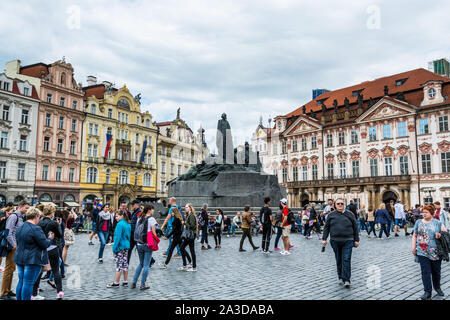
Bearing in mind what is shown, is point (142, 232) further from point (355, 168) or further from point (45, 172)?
point (355, 168)

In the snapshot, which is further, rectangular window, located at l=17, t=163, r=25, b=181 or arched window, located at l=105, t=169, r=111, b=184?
arched window, located at l=105, t=169, r=111, b=184

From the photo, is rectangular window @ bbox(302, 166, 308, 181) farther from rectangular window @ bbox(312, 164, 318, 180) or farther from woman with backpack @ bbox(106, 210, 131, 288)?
woman with backpack @ bbox(106, 210, 131, 288)

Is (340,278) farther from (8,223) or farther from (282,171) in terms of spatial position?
(282,171)

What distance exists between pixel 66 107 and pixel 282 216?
36523 mm

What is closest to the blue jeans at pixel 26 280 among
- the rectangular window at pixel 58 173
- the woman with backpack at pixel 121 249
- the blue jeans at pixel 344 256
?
the woman with backpack at pixel 121 249

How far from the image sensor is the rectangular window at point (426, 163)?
121 feet

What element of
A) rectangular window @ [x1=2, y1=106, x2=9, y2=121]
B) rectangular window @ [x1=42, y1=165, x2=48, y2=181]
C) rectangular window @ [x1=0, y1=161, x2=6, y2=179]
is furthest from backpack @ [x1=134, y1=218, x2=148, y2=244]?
rectangular window @ [x1=42, y1=165, x2=48, y2=181]

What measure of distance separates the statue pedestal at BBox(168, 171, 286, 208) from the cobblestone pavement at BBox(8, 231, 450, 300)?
6.94 meters

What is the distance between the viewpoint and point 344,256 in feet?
20.7

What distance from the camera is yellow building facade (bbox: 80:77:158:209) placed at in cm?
4419

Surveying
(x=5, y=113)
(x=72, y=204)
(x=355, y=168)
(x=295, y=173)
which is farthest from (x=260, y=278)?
(x=295, y=173)

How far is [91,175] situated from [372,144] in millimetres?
30851

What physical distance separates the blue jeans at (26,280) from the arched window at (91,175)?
133ft
